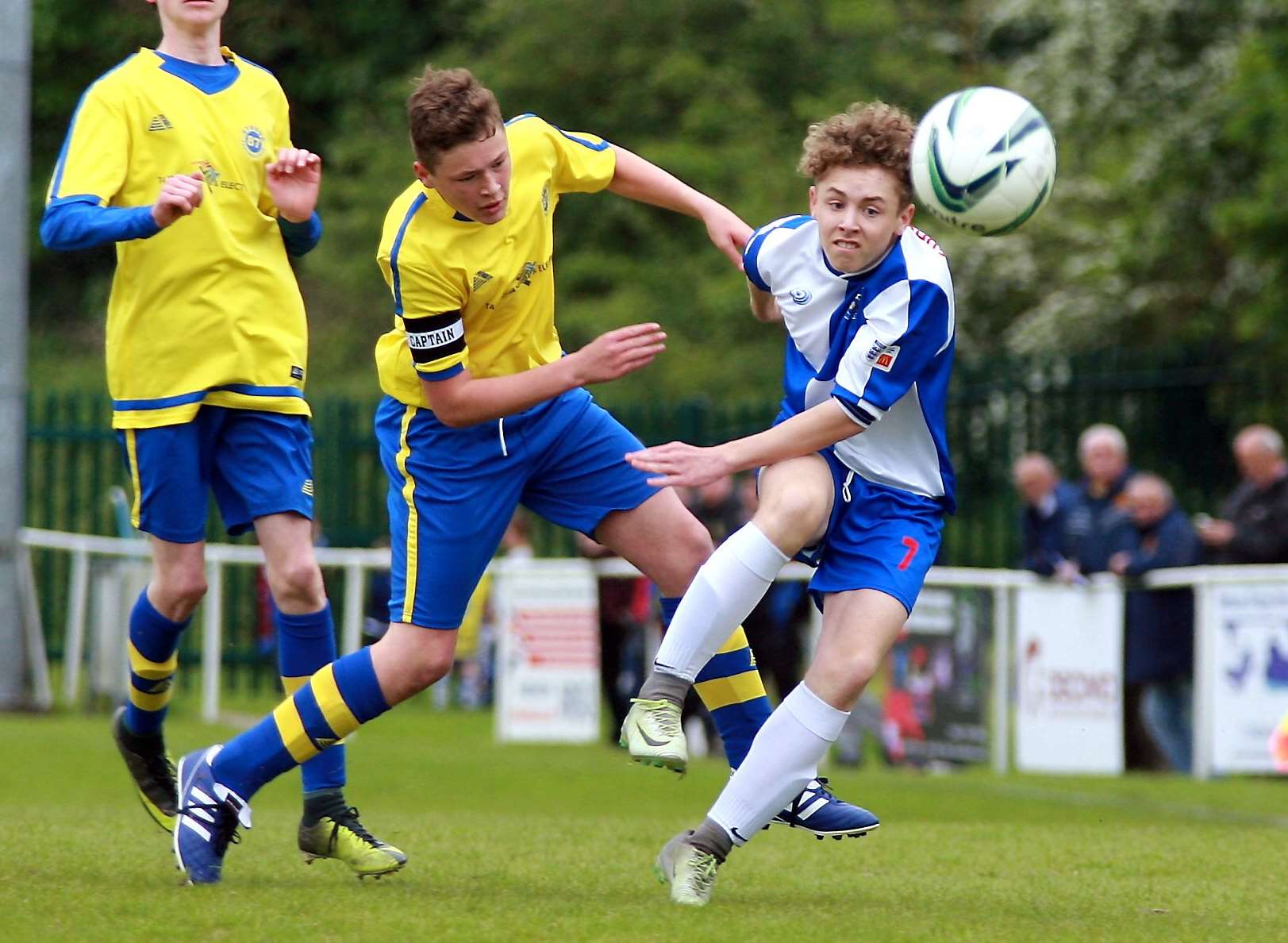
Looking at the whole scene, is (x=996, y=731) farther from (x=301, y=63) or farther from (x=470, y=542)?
→ (x=301, y=63)

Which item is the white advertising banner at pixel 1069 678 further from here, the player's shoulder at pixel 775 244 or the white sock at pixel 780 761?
the white sock at pixel 780 761

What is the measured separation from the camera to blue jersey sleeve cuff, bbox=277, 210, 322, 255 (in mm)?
6109

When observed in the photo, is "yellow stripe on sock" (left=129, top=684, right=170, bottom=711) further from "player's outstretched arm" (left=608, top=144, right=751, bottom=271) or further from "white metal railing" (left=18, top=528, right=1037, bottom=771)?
"white metal railing" (left=18, top=528, right=1037, bottom=771)

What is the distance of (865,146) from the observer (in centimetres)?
542

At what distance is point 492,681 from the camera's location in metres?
17.3

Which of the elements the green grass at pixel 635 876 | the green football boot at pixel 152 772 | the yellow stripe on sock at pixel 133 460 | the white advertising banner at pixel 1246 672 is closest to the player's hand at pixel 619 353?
the green grass at pixel 635 876

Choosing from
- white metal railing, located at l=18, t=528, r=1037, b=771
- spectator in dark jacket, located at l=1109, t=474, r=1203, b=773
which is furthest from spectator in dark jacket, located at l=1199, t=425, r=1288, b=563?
white metal railing, located at l=18, t=528, r=1037, b=771

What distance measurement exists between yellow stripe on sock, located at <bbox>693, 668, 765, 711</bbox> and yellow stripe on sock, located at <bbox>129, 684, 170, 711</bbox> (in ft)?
5.76

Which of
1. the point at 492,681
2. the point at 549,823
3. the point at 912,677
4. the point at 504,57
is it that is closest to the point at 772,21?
the point at 504,57

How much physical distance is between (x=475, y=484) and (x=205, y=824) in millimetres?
1229

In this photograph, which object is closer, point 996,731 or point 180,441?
point 180,441

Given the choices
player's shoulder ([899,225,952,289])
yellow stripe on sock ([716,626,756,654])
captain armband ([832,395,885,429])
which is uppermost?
player's shoulder ([899,225,952,289])

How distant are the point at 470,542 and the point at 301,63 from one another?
A: 27024mm

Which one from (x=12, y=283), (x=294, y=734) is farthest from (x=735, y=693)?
(x=12, y=283)
